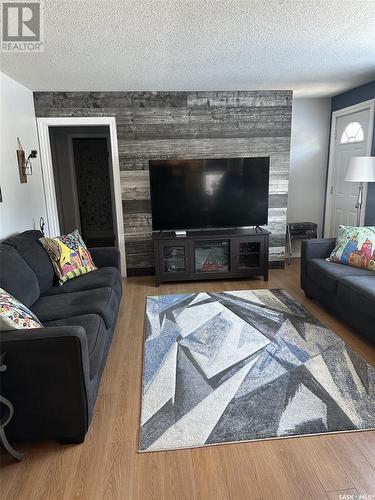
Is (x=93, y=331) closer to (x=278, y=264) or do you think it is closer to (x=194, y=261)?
(x=194, y=261)

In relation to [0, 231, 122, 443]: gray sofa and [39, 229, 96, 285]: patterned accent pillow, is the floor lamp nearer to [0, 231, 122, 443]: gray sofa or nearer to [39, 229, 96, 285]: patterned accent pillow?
[39, 229, 96, 285]: patterned accent pillow

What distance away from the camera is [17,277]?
7.55 feet

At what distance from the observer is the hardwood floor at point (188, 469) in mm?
1459

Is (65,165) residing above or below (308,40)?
below

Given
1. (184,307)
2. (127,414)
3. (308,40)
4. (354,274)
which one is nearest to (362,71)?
(308,40)

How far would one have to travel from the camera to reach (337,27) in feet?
7.66

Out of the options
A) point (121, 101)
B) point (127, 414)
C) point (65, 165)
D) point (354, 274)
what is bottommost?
point (127, 414)

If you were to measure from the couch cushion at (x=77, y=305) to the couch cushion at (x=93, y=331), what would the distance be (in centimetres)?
8

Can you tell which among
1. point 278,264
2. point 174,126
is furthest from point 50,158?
point 278,264

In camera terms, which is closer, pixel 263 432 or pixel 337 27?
pixel 263 432

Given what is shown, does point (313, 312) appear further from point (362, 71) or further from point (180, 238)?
point (362, 71)

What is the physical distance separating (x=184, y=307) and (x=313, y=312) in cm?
133

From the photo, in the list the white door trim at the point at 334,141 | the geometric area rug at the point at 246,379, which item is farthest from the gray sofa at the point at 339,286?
the white door trim at the point at 334,141

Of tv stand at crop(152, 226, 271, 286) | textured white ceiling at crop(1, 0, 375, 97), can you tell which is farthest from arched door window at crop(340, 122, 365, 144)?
tv stand at crop(152, 226, 271, 286)
